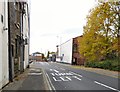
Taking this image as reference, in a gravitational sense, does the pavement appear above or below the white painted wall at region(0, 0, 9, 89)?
below

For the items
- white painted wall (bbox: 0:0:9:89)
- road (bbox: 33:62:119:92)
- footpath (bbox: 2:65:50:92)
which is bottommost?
road (bbox: 33:62:119:92)

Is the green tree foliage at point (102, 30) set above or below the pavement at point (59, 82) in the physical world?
above

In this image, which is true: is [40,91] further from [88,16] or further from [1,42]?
[88,16]

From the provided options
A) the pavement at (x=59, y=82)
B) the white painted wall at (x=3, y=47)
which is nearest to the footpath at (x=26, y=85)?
the pavement at (x=59, y=82)

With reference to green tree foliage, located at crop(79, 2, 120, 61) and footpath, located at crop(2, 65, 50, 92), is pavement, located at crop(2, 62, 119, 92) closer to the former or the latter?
footpath, located at crop(2, 65, 50, 92)

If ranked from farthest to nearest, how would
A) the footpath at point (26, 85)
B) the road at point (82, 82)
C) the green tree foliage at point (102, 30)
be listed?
the green tree foliage at point (102, 30)
the road at point (82, 82)
the footpath at point (26, 85)

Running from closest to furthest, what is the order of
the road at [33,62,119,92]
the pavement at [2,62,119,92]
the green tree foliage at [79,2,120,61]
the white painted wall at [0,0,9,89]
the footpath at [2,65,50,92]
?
the white painted wall at [0,0,9,89]
the footpath at [2,65,50,92]
the pavement at [2,62,119,92]
the road at [33,62,119,92]
the green tree foliage at [79,2,120,61]

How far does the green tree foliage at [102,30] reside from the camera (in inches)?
1580

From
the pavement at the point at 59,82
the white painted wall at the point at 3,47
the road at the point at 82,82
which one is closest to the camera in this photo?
the white painted wall at the point at 3,47

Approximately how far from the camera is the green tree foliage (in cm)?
4012

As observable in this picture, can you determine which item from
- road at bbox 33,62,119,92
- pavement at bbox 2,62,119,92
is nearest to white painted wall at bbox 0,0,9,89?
pavement at bbox 2,62,119,92

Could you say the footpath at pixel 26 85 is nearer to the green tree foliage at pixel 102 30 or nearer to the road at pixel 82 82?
the road at pixel 82 82

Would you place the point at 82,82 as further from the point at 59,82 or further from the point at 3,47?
the point at 3,47

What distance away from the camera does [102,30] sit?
4247cm
